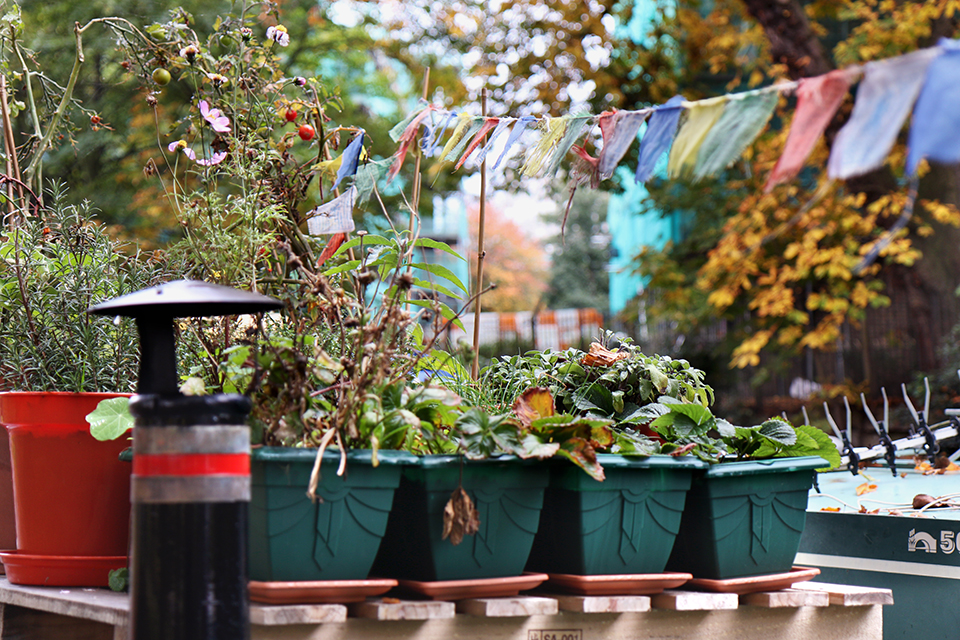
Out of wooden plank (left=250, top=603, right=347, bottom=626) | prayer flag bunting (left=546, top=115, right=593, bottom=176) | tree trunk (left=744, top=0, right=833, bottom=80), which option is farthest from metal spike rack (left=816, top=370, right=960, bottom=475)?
tree trunk (left=744, top=0, right=833, bottom=80)

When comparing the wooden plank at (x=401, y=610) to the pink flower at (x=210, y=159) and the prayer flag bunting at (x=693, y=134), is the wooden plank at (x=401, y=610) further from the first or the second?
the pink flower at (x=210, y=159)

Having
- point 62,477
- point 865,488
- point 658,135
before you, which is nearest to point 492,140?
point 658,135

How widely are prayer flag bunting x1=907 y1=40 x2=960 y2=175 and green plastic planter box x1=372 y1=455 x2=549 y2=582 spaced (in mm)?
1034

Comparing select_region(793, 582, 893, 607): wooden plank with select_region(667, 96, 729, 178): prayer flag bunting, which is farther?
select_region(793, 582, 893, 607): wooden plank

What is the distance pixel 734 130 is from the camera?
1.85m

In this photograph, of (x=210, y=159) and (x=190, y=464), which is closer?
(x=190, y=464)

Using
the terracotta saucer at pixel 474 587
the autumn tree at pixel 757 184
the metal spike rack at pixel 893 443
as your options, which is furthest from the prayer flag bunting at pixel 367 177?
the autumn tree at pixel 757 184

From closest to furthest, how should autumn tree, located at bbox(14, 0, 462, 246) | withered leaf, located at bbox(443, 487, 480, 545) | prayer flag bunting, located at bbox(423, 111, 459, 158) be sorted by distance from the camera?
withered leaf, located at bbox(443, 487, 480, 545) < prayer flag bunting, located at bbox(423, 111, 459, 158) < autumn tree, located at bbox(14, 0, 462, 246)

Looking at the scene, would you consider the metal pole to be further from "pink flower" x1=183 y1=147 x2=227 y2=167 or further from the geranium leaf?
"pink flower" x1=183 y1=147 x2=227 y2=167

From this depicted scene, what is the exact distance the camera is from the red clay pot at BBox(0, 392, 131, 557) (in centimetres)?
224

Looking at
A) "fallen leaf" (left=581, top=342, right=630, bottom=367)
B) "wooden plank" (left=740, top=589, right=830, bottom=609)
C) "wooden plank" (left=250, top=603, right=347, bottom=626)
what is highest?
"fallen leaf" (left=581, top=342, right=630, bottom=367)

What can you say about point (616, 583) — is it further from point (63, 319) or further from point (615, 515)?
point (63, 319)

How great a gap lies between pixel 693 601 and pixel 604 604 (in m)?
0.24

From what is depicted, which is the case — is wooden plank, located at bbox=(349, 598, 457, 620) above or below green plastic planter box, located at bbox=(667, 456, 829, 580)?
below
